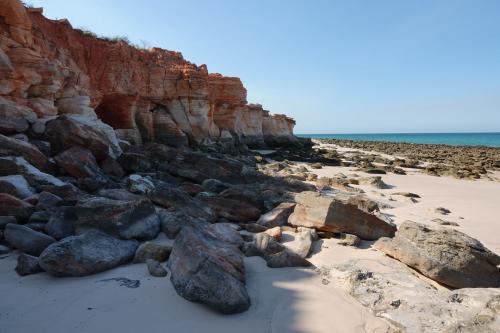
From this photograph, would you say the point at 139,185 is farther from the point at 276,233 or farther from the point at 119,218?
the point at 276,233

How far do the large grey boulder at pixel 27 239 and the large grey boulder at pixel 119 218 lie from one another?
1.46 ft

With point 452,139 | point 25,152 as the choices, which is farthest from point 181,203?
point 452,139

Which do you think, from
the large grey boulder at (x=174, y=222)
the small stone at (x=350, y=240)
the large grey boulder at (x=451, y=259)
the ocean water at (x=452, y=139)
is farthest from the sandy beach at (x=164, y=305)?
the ocean water at (x=452, y=139)

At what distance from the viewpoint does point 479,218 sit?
760 cm

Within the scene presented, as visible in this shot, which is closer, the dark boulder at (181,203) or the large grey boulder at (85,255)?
the large grey boulder at (85,255)

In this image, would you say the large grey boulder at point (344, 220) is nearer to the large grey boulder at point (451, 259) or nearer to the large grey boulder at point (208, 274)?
the large grey boulder at point (451, 259)

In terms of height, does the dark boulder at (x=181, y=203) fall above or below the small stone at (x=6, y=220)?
below

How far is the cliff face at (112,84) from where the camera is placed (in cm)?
1070

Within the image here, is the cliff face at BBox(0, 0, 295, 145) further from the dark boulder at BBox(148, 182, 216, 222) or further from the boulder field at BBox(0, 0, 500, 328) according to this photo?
the dark boulder at BBox(148, 182, 216, 222)

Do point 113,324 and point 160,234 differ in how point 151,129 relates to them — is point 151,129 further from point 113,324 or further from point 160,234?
point 113,324

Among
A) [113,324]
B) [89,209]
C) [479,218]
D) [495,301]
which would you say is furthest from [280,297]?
[479,218]

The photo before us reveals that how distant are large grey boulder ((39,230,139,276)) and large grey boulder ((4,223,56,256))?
537 mm

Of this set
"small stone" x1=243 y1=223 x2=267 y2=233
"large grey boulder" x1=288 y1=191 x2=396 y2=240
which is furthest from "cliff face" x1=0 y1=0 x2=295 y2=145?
"large grey boulder" x1=288 y1=191 x2=396 y2=240

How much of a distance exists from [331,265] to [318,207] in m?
1.53
